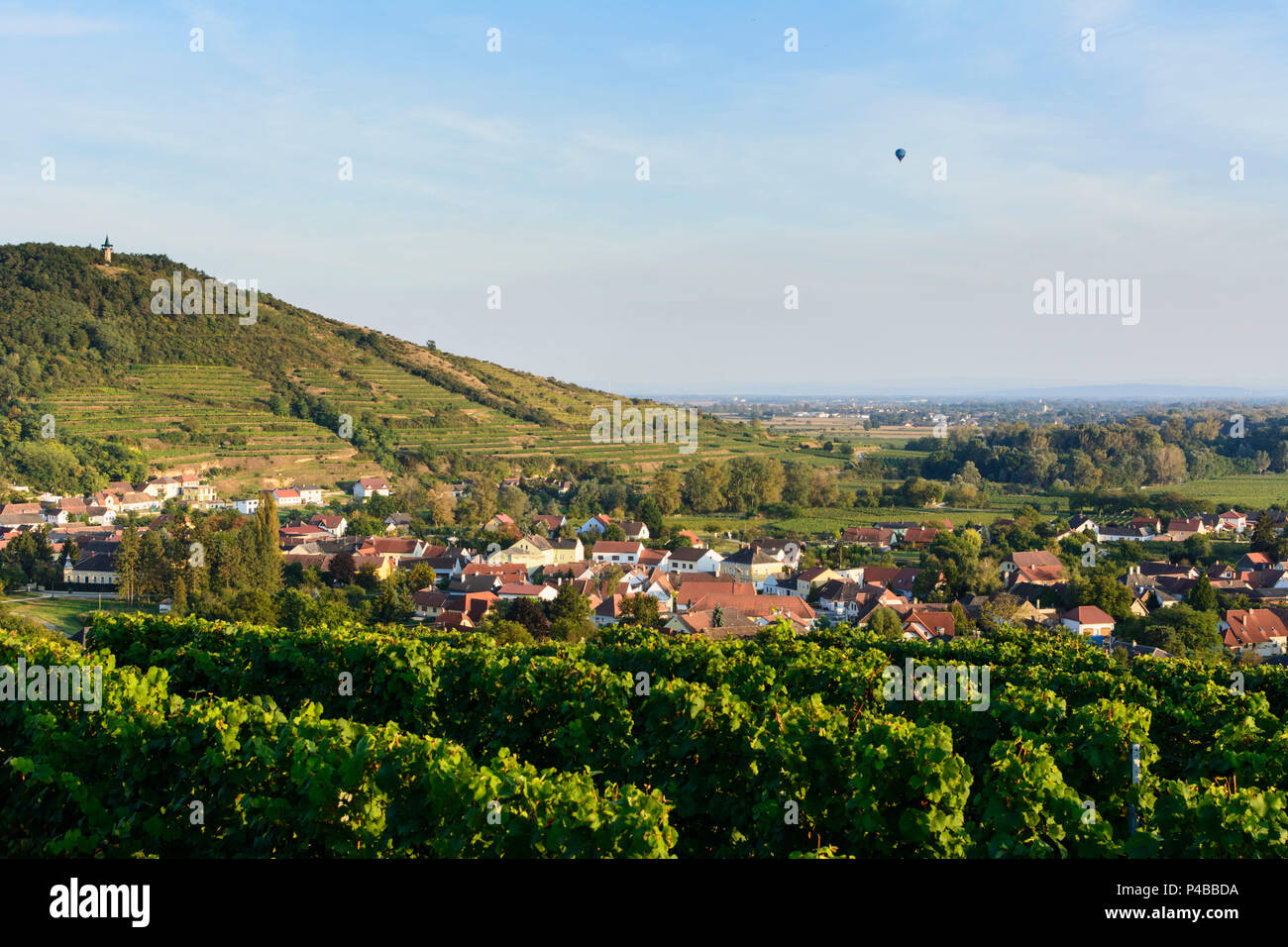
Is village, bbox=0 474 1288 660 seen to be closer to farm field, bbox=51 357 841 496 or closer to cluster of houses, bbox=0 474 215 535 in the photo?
cluster of houses, bbox=0 474 215 535

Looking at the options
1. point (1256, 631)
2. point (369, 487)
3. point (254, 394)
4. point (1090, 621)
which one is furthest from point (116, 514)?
point (1256, 631)

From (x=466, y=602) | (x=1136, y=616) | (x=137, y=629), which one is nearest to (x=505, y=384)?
(x=466, y=602)

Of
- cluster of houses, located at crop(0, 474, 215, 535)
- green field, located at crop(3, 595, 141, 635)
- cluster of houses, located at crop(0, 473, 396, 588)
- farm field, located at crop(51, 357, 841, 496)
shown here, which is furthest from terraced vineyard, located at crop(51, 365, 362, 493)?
green field, located at crop(3, 595, 141, 635)

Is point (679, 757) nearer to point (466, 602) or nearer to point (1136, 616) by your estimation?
point (466, 602)

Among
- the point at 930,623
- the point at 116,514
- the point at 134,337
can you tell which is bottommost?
the point at 930,623

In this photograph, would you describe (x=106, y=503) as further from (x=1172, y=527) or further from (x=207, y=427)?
(x=1172, y=527)
